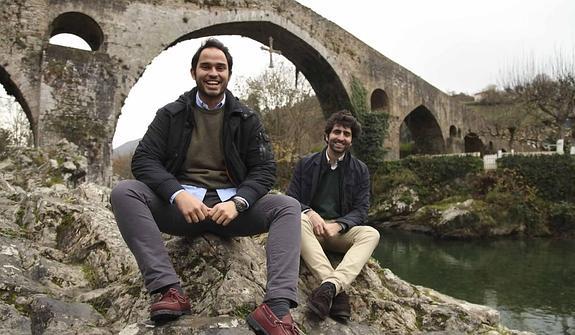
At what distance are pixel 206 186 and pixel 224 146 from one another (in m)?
0.22

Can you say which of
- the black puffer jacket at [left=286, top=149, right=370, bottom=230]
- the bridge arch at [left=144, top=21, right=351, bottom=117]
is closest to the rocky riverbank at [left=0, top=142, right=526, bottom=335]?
the black puffer jacket at [left=286, top=149, right=370, bottom=230]

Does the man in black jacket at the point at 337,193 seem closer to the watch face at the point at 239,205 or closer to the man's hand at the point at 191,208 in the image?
the watch face at the point at 239,205

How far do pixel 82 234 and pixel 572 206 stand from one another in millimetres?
17563

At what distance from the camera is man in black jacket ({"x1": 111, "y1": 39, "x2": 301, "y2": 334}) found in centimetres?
198

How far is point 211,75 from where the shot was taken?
2.33m

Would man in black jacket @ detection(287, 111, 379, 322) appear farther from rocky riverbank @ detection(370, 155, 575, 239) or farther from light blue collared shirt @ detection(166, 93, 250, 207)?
rocky riverbank @ detection(370, 155, 575, 239)

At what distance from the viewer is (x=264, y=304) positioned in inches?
73.3

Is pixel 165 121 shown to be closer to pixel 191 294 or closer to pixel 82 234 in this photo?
pixel 191 294

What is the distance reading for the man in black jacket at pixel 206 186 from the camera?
6.49ft

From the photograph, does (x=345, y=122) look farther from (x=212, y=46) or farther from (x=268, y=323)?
(x=268, y=323)

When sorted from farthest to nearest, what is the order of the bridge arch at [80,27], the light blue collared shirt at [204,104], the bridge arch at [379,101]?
1. the bridge arch at [379,101]
2. the bridge arch at [80,27]
3. the light blue collared shirt at [204,104]

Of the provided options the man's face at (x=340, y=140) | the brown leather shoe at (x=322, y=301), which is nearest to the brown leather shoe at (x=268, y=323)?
the brown leather shoe at (x=322, y=301)

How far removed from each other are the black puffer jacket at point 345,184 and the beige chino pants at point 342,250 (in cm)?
19

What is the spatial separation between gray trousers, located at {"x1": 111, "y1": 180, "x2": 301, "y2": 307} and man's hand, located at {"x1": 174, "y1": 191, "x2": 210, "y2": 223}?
0.12m
